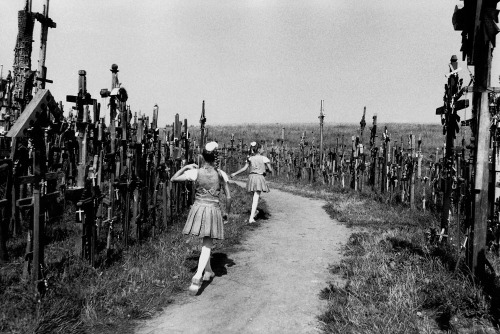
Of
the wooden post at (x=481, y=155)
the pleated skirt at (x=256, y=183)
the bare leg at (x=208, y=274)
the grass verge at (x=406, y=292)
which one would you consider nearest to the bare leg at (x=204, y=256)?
the bare leg at (x=208, y=274)

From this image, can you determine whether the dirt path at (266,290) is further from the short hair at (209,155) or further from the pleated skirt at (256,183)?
the short hair at (209,155)

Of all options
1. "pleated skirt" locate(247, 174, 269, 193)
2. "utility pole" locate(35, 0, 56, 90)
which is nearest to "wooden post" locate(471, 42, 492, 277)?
"pleated skirt" locate(247, 174, 269, 193)

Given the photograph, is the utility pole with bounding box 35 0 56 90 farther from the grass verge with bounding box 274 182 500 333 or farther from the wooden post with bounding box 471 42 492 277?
the wooden post with bounding box 471 42 492 277

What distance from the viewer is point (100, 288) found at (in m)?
5.46

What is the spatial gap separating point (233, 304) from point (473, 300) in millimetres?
2927

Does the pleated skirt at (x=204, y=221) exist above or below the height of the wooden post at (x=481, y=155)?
below

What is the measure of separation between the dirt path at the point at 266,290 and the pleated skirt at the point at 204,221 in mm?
828

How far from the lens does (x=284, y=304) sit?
18.5 ft

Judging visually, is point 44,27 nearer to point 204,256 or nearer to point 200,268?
point 204,256

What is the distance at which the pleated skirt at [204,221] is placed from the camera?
617 centimetres

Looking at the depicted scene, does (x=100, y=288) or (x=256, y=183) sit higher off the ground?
(x=256, y=183)

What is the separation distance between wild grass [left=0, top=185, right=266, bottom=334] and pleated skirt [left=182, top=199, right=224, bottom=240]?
83 cm

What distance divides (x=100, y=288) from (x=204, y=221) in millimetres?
1647

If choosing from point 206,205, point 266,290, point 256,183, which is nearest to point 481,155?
point 266,290
